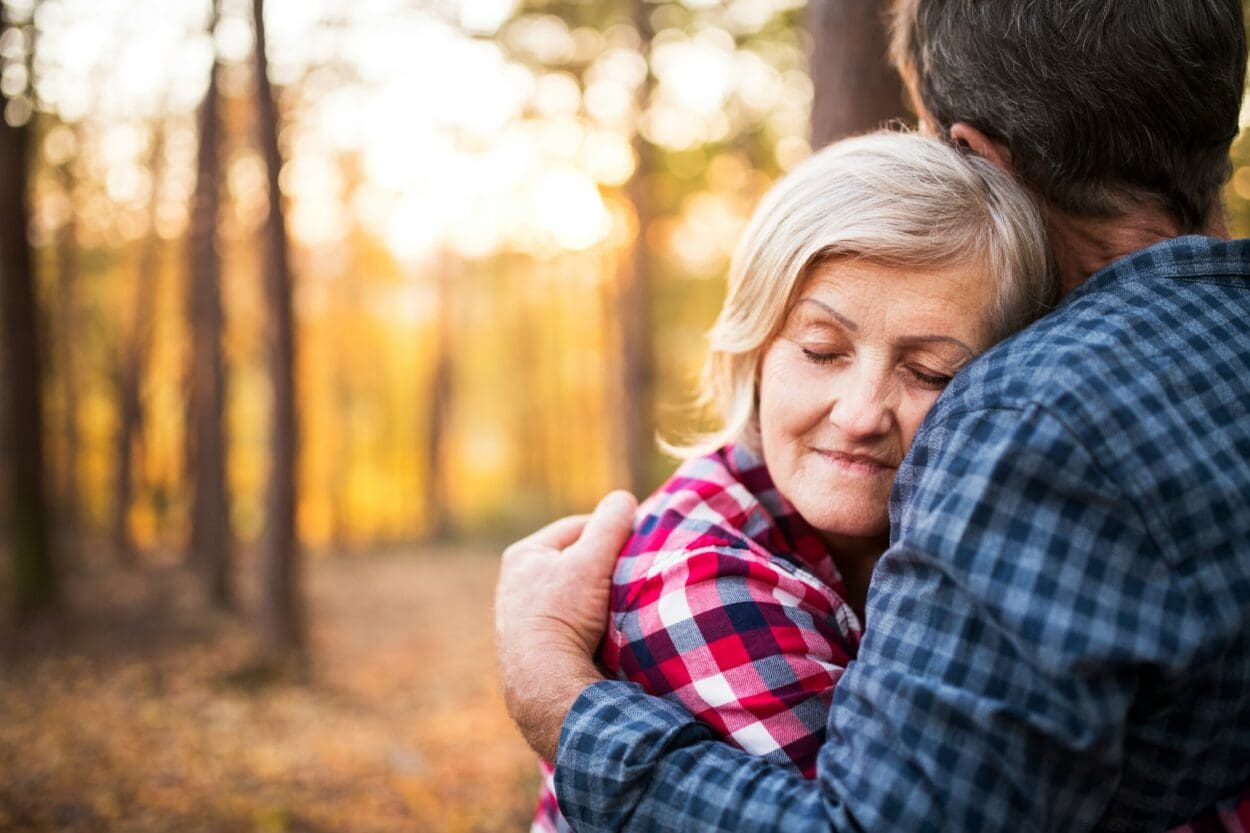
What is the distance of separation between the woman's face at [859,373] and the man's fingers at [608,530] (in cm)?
35

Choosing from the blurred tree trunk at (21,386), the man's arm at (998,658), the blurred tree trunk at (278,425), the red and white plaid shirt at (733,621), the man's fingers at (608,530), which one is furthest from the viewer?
the blurred tree trunk at (21,386)

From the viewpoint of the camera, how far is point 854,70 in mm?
3580

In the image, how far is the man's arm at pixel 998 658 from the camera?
3.82 feet

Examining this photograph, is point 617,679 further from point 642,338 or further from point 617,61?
point 617,61

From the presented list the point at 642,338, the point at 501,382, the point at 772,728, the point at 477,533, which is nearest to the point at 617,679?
the point at 772,728

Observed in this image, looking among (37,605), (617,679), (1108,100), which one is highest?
(1108,100)

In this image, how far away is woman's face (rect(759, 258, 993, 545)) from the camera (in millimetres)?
1615

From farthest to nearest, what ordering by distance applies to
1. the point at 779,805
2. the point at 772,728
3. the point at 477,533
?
the point at 477,533
the point at 772,728
the point at 779,805

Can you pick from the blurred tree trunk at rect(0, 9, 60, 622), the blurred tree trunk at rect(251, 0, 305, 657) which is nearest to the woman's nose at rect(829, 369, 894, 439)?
the blurred tree trunk at rect(251, 0, 305, 657)

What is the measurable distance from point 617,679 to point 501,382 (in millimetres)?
36859

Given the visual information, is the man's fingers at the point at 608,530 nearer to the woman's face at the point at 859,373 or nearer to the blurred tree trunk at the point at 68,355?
the woman's face at the point at 859,373

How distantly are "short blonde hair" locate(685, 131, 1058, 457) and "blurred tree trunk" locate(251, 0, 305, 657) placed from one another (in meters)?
8.50

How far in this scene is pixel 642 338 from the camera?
13.6m

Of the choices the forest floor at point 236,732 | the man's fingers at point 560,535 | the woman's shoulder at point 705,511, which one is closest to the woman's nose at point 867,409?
the woman's shoulder at point 705,511
